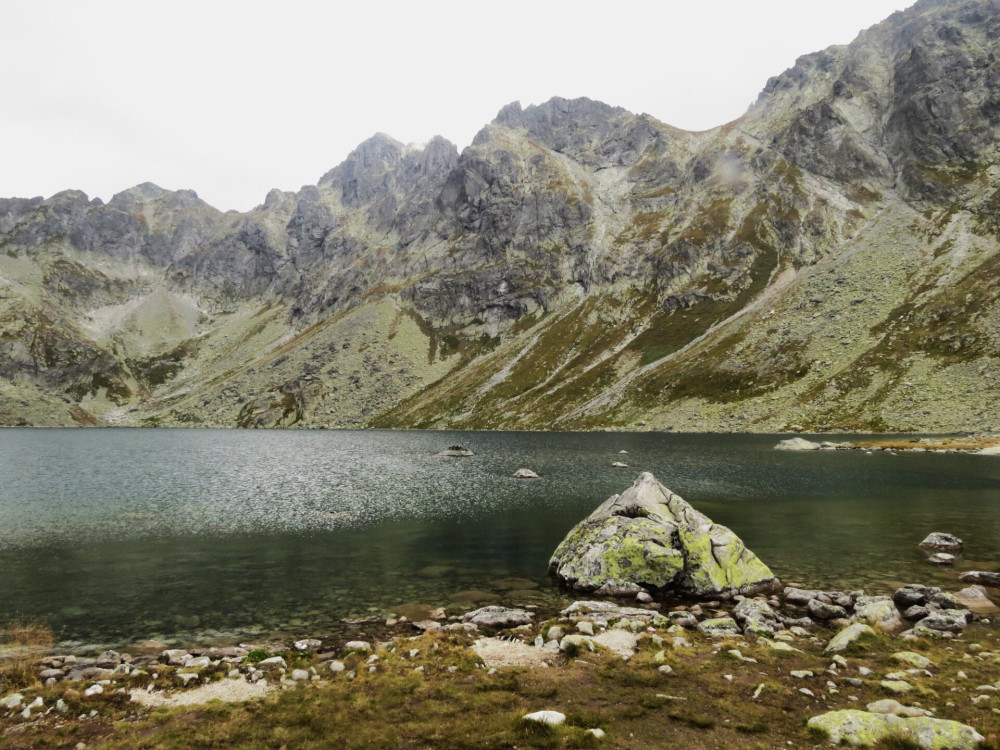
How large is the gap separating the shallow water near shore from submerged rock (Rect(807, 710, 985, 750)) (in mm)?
16576

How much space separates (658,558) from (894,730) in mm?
18751

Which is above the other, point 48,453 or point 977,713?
point 977,713

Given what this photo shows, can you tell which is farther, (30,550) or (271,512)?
(271,512)

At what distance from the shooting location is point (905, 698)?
14961 mm

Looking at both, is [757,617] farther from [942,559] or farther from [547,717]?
[942,559]

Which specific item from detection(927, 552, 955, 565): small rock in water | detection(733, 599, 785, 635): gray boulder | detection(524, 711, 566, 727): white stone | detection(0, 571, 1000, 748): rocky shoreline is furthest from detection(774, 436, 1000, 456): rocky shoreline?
detection(524, 711, 566, 727): white stone

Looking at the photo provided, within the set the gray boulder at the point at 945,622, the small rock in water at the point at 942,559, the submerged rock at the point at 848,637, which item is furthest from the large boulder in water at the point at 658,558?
the small rock in water at the point at 942,559

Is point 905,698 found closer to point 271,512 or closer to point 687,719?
point 687,719

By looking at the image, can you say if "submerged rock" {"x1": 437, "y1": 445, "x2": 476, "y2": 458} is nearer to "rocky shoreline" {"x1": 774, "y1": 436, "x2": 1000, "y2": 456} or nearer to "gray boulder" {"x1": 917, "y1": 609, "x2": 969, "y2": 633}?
"rocky shoreline" {"x1": 774, "y1": 436, "x2": 1000, "y2": 456}

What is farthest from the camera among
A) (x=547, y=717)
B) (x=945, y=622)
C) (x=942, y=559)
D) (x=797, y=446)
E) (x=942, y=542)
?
(x=797, y=446)

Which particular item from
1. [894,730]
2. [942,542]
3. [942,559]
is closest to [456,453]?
[942,542]

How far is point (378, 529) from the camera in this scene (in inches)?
1861

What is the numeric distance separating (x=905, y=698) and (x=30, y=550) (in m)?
52.4

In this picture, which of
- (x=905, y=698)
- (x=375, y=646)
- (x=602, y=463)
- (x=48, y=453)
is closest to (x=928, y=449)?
(x=602, y=463)
